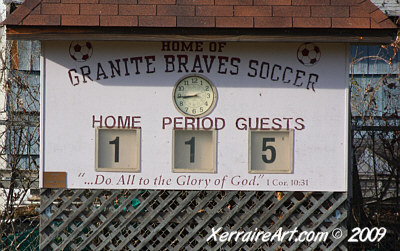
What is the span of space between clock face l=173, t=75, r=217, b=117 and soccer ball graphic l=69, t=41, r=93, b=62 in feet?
3.31

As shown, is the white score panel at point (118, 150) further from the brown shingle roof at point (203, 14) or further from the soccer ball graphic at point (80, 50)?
the brown shingle roof at point (203, 14)

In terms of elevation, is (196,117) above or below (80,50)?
below

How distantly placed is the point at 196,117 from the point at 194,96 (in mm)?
224

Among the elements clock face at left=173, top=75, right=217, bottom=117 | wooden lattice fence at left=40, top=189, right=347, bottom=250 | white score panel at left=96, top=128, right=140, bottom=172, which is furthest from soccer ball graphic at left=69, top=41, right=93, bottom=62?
wooden lattice fence at left=40, top=189, right=347, bottom=250

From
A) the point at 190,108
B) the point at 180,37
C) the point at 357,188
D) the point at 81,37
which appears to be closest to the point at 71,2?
the point at 81,37

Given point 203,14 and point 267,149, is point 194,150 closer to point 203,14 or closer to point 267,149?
point 267,149

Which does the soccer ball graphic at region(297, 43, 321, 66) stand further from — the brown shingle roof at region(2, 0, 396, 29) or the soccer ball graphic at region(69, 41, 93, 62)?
the soccer ball graphic at region(69, 41, 93, 62)

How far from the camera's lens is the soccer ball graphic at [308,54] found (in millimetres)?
7316

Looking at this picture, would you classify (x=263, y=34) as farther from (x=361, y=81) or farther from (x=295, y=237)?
(x=361, y=81)

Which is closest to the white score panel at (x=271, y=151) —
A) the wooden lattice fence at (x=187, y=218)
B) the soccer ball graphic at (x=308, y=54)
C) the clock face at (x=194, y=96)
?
the wooden lattice fence at (x=187, y=218)

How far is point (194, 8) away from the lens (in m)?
7.06

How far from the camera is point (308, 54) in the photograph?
7328 millimetres

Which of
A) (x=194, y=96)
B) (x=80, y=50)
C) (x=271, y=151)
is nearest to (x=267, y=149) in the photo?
(x=271, y=151)

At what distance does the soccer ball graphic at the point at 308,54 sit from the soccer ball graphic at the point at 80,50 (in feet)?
7.32
